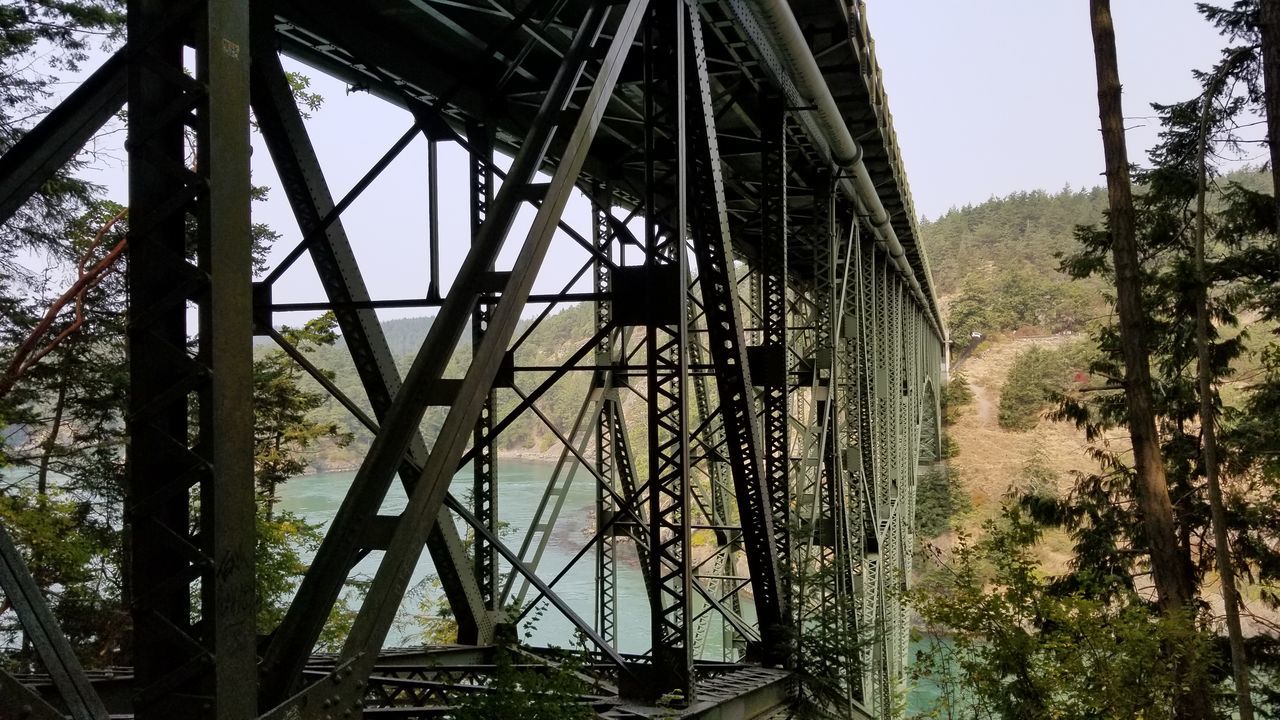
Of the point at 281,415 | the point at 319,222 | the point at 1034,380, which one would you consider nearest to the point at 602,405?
the point at 319,222

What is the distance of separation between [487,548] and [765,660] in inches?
98.8

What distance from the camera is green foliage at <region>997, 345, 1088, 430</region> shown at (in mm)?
50531

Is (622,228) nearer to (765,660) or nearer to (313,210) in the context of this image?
(313,210)

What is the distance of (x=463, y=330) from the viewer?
2.83 meters

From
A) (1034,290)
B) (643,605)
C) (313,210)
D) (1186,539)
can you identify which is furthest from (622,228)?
(1034,290)

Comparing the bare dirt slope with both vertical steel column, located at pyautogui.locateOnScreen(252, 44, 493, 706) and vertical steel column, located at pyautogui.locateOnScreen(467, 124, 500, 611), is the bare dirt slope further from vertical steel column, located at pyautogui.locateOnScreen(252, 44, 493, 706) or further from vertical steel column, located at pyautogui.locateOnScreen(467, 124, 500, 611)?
vertical steel column, located at pyautogui.locateOnScreen(252, 44, 493, 706)

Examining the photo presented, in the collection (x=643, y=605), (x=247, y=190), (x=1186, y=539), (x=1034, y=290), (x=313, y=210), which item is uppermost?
(x=1034, y=290)

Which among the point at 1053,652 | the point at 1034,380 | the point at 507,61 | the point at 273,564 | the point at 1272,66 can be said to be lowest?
the point at 1053,652

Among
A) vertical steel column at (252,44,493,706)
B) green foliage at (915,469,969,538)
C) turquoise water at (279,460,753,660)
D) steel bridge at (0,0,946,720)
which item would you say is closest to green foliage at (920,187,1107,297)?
green foliage at (915,469,969,538)

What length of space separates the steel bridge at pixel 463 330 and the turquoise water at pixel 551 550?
38.1ft

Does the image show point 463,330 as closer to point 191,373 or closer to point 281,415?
point 191,373

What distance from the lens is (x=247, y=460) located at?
224 centimetres

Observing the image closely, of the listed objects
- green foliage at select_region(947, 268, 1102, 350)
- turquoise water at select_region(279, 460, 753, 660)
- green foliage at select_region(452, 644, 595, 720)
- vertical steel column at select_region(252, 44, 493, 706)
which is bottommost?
turquoise water at select_region(279, 460, 753, 660)

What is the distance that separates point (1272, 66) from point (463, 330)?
9.10m
